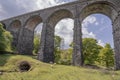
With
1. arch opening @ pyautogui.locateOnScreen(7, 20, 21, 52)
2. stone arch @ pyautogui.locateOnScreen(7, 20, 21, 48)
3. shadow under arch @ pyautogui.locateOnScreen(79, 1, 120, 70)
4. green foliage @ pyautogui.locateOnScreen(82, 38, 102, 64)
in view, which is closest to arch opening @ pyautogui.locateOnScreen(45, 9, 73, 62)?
shadow under arch @ pyautogui.locateOnScreen(79, 1, 120, 70)

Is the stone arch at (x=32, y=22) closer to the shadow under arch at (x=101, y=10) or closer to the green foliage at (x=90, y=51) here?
the shadow under arch at (x=101, y=10)

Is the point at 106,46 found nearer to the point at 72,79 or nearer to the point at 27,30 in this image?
the point at 27,30

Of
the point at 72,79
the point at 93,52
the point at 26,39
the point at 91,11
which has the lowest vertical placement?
the point at 72,79

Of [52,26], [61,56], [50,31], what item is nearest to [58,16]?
[52,26]

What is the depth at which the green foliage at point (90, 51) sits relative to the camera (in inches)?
1864

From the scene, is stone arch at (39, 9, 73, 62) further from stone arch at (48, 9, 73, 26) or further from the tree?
the tree

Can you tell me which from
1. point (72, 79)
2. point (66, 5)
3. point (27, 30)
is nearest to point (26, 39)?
point (27, 30)

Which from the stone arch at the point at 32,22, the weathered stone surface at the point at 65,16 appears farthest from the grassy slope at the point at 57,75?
the stone arch at the point at 32,22

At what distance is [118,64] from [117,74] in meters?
7.53

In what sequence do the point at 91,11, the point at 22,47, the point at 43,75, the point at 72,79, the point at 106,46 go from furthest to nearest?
1. the point at 106,46
2. the point at 22,47
3. the point at 91,11
4. the point at 43,75
5. the point at 72,79

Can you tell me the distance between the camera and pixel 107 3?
35250 mm

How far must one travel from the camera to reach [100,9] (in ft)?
124

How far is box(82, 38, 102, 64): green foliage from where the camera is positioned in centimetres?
4735

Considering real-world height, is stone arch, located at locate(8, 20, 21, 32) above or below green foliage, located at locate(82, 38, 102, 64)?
above
